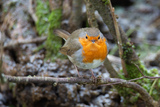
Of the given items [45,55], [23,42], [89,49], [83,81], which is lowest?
[83,81]

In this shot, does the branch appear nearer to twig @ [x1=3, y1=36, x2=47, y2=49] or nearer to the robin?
the robin

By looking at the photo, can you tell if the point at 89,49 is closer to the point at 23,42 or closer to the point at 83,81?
the point at 83,81

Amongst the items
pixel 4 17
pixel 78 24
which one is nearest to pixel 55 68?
pixel 78 24

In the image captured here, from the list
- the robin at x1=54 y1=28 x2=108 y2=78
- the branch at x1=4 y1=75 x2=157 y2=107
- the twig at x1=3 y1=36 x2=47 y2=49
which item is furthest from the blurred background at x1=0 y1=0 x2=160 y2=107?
the robin at x1=54 y1=28 x2=108 y2=78

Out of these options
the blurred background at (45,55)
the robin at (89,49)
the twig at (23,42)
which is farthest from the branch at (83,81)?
the twig at (23,42)

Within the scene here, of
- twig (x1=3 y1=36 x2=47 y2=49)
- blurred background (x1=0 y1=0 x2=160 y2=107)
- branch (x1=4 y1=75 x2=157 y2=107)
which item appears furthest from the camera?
twig (x1=3 y1=36 x2=47 y2=49)

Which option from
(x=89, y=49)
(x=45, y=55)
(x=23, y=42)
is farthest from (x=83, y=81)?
(x=23, y=42)

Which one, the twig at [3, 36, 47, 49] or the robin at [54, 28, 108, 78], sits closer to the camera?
the robin at [54, 28, 108, 78]

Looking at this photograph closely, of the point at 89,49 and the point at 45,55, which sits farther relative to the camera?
the point at 45,55
